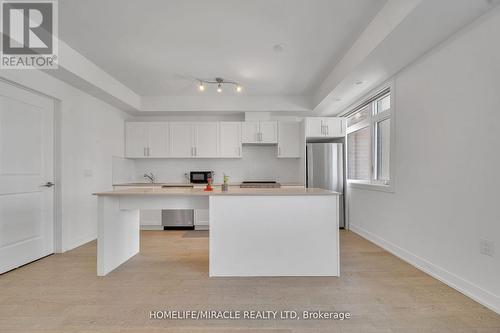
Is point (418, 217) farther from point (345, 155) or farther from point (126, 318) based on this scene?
point (126, 318)

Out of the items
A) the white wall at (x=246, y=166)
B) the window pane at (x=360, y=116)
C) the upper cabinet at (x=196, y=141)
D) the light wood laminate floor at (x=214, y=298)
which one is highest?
the window pane at (x=360, y=116)

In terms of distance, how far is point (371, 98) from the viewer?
376cm

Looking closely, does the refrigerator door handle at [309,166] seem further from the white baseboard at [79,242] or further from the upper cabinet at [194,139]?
the white baseboard at [79,242]

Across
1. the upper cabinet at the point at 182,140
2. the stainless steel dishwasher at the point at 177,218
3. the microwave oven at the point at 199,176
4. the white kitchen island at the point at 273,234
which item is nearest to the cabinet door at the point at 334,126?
the white kitchen island at the point at 273,234

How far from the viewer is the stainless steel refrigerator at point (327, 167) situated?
4496 mm

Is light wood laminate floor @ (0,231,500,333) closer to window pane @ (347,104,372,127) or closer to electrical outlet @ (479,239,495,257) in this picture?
electrical outlet @ (479,239,495,257)

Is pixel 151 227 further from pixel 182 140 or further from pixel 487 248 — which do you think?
pixel 487 248

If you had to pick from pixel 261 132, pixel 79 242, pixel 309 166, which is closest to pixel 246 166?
pixel 261 132

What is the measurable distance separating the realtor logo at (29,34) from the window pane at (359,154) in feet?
14.3

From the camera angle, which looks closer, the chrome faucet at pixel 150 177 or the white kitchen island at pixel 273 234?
the white kitchen island at pixel 273 234

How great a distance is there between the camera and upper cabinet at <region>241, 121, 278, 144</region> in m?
4.82

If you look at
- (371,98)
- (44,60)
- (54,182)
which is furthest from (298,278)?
(44,60)

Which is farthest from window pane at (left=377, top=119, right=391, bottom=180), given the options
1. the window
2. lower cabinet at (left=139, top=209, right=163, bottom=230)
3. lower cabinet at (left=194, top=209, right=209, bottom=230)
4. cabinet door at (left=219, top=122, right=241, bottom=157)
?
lower cabinet at (left=139, top=209, right=163, bottom=230)

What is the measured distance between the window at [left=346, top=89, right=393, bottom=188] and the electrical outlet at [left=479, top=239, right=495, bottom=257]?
4.50 feet
